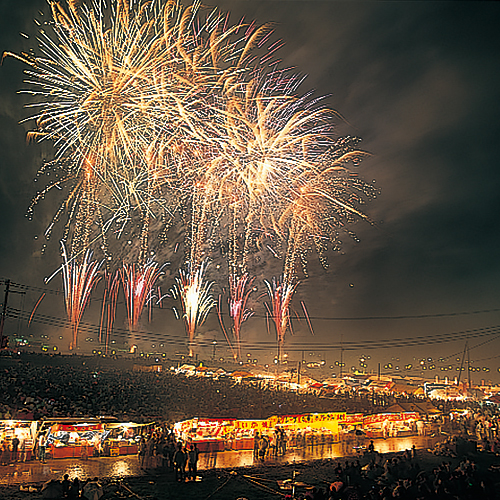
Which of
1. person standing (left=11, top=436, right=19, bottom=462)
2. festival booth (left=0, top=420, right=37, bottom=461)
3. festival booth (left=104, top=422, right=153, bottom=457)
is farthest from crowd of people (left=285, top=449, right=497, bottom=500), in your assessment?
person standing (left=11, top=436, right=19, bottom=462)

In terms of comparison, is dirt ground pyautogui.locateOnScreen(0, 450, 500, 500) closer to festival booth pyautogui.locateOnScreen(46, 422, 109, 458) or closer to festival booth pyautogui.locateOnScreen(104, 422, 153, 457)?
festival booth pyautogui.locateOnScreen(104, 422, 153, 457)

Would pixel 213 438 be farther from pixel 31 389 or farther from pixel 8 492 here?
pixel 31 389

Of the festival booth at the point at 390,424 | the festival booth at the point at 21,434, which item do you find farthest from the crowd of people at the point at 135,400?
the festival booth at the point at 390,424

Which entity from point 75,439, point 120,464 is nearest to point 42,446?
point 75,439

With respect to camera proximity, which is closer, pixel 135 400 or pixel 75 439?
pixel 75 439

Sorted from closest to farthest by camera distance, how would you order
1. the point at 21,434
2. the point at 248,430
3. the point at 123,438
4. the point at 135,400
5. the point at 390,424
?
1. the point at 21,434
2. the point at 123,438
3. the point at 248,430
4. the point at 135,400
5. the point at 390,424

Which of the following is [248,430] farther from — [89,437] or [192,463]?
[89,437]

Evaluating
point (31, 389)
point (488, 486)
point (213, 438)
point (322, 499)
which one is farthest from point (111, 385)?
point (488, 486)
